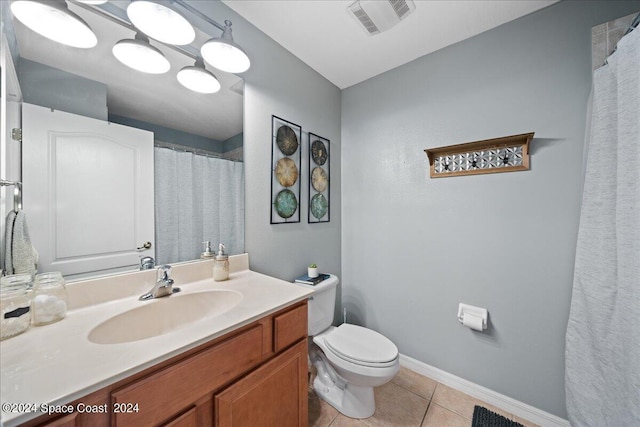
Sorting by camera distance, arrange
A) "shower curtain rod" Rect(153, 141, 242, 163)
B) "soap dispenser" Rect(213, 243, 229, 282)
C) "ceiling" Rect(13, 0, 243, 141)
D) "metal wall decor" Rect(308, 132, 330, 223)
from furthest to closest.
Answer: "metal wall decor" Rect(308, 132, 330, 223) < "soap dispenser" Rect(213, 243, 229, 282) < "shower curtain rod" Rect(153, 141, 242, 163) < "ceiling" Rect(13, 0, 243, 141)

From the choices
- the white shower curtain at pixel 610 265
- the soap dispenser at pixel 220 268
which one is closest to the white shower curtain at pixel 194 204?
the soap dispenser at pixel 220 268

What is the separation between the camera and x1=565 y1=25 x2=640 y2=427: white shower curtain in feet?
2.99

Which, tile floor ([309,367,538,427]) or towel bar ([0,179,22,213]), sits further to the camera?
tile floor ([309,367,538,427])

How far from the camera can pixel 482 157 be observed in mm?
1509

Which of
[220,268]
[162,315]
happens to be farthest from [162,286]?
[220,268]

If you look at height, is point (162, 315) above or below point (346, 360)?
above

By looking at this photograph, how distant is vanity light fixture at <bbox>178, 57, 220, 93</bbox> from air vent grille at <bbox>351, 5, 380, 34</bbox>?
2.96ft

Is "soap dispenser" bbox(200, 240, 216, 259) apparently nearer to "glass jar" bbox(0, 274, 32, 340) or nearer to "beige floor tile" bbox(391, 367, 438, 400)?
"glass jar" bbox(0, 274, 32, 340)

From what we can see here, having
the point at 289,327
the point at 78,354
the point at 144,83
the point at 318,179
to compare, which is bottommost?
the point at 289,327

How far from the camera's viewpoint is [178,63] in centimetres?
116

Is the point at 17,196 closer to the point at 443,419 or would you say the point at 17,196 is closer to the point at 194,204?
the point at 194,204

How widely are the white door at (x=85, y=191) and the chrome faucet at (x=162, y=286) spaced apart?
123 mm

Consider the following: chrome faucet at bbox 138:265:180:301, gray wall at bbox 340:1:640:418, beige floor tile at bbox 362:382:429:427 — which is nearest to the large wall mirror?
chrome faucet at bbox 138:265:180:301

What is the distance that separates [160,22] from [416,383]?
260 centimetres
